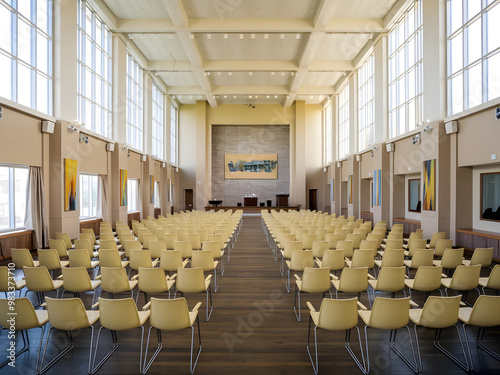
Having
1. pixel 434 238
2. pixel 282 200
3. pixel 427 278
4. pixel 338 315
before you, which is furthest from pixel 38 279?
pixel 282 200

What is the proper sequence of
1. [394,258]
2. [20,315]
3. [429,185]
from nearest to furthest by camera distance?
1. [20,315]
2. [394,258]
3. [429,185]

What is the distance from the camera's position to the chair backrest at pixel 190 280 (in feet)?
15.3

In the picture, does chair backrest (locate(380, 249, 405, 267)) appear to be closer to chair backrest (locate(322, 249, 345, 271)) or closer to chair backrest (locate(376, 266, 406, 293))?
chair backrest (locate(322, 249, 345, 271))

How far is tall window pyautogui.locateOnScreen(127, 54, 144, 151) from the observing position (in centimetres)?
1762

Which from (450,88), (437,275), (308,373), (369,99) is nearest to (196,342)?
(308,373)

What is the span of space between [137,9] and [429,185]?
13.3 meters

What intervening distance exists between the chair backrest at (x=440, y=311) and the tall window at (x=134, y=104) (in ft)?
55.3

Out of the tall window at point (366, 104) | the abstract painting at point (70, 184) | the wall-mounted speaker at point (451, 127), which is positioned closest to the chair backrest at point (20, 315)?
the abstract painting at point (70, 184)

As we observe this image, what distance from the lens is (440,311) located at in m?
3.40

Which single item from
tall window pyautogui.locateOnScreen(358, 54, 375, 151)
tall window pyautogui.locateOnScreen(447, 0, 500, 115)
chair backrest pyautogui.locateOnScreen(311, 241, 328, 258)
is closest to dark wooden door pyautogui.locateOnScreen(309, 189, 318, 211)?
tall window pyautogui.locateOnScreen(358, 54, 375, 151)

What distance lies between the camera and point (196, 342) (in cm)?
404

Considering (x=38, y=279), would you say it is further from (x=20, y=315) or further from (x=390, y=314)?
(x=390, y=314)

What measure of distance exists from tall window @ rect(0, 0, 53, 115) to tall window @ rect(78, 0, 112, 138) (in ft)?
6.14

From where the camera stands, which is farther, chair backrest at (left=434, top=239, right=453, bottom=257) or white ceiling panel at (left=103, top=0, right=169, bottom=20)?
white ceiling panel at (left=103, top=0, right=169, bottom=20)
